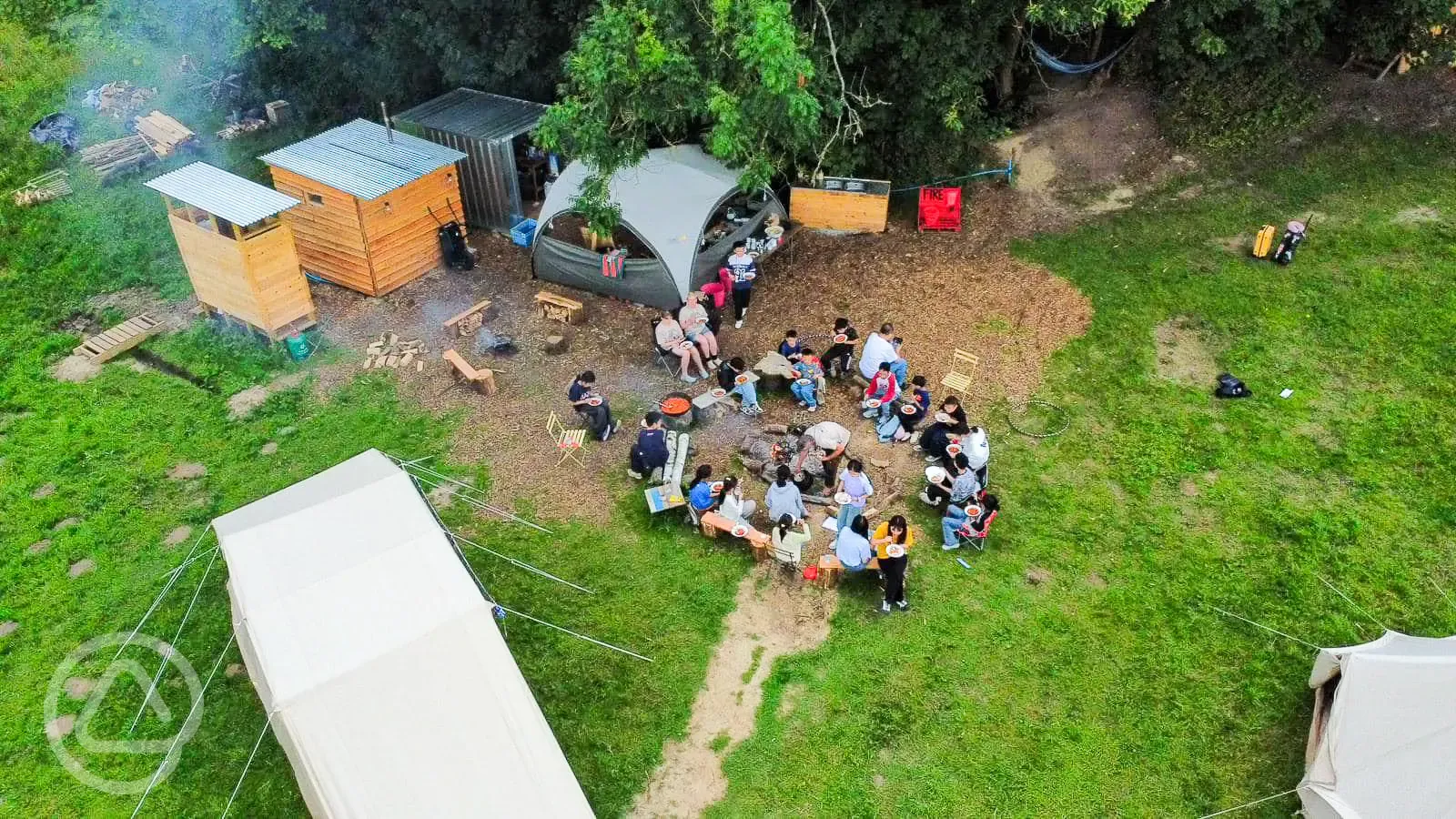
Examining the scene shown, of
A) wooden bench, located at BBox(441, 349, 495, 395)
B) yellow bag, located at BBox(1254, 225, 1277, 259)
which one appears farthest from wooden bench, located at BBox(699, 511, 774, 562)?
yellow bag, located at BBox(1254, 225, 1277, 259)

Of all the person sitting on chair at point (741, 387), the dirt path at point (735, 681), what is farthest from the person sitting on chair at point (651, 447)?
the dirt path at point (735, 681)

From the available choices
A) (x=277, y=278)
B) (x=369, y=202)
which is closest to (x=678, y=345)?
(x=369, y=202)

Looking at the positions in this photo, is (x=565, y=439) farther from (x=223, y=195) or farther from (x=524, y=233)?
(x=223, y=195)

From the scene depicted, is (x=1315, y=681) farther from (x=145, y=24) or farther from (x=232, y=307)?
(x=145, y=24)

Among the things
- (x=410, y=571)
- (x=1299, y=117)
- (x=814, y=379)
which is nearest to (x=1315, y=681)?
(x=814, y=379)

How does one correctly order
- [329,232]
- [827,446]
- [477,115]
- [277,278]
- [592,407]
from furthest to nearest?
[477,115] → [329,232] → [277,278] → [592,407] → [827,446]

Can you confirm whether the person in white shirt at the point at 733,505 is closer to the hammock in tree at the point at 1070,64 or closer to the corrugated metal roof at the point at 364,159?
the corrugated metal roof at the point at 364,159

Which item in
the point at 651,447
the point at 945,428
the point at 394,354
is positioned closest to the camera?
the point at 651,447

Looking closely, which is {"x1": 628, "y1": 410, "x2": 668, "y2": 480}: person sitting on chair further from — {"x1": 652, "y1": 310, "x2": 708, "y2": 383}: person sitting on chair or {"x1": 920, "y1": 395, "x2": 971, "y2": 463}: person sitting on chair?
{"x1": 920, "y1": 395, "x2": 971, "y2": 463}: person sitting on chair
